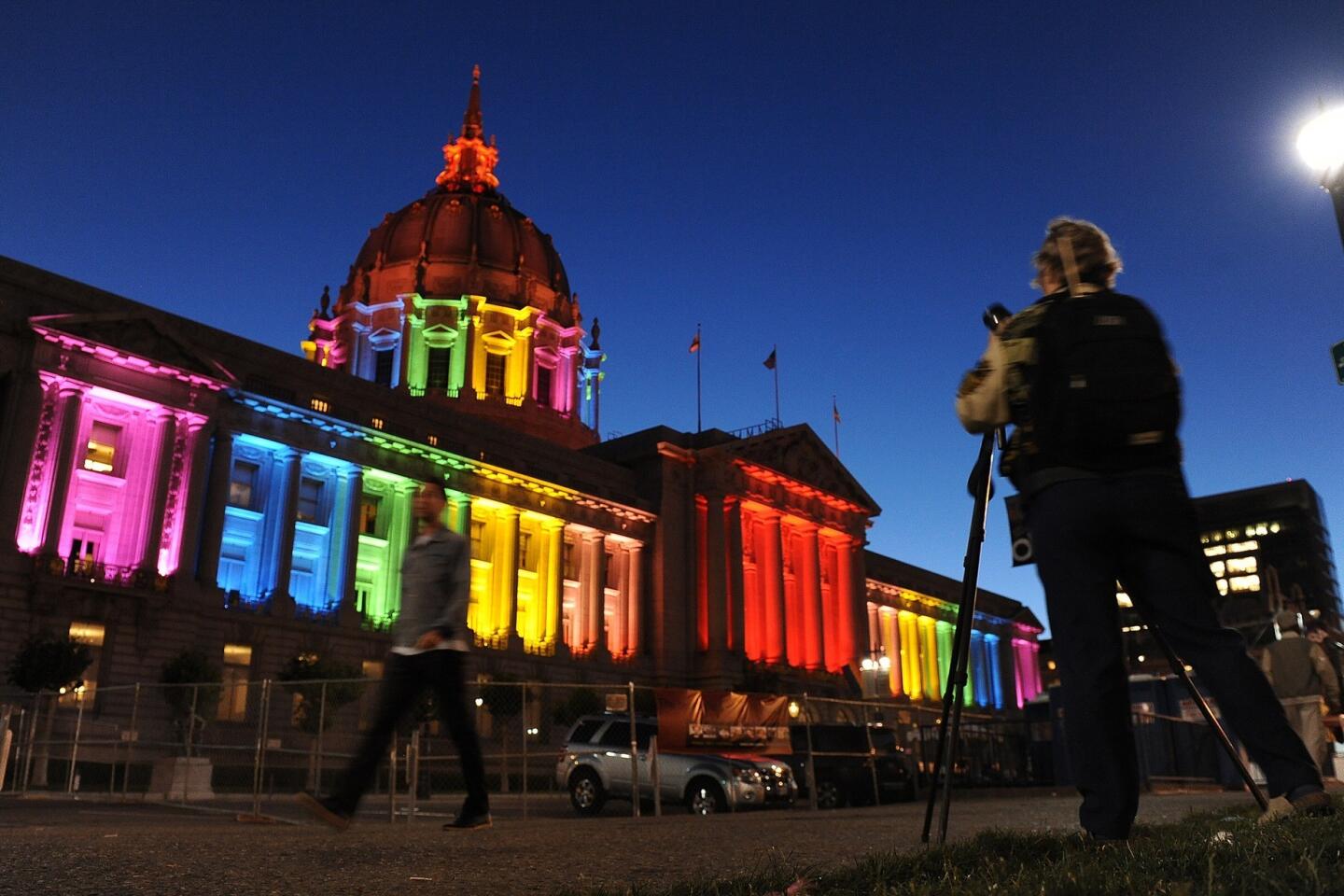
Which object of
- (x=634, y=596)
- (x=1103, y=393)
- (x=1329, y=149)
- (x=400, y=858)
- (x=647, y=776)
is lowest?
(x=400, y=858)

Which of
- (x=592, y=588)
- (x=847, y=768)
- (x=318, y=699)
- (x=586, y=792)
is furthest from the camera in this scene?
(x=592, y=588)

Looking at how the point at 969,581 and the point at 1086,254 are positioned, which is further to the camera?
the point at 969,581

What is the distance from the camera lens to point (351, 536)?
169 ft

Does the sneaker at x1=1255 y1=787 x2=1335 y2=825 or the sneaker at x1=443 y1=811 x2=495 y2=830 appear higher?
the sneaker at x1=1255 y1=787 x2=1335 y2=825

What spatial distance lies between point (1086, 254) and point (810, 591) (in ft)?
226

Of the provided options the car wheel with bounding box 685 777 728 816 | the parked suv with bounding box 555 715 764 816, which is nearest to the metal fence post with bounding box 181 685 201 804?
the parked suv with bounding box 555 715 764 816

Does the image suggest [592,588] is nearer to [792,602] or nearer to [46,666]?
[792,602]

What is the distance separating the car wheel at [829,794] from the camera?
2191 cm

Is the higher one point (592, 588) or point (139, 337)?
point (139, 337)

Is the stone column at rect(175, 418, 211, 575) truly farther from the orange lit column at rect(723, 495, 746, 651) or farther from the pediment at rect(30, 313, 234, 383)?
the orange lit column at rect(723, 495, 746, 651)

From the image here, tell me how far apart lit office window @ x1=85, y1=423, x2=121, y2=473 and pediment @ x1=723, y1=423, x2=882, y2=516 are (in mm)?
33636

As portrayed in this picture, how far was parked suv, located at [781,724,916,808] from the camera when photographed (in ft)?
→ 72.4

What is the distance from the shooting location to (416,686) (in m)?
6.76

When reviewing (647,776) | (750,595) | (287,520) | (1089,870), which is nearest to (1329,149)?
(1089,870)
